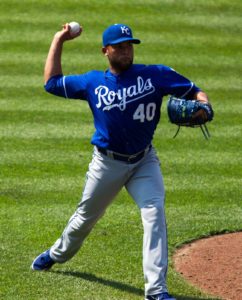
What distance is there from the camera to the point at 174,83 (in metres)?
6.66

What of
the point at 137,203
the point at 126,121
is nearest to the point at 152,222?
the point at 137,203

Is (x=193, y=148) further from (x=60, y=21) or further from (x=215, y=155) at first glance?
(x=60, y=21)

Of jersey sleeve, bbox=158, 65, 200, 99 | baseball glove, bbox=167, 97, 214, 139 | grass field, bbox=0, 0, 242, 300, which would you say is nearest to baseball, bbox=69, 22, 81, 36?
jersey sleeve, bbox=158, 65, 200, 99

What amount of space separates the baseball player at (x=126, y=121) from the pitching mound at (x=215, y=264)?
0.76m

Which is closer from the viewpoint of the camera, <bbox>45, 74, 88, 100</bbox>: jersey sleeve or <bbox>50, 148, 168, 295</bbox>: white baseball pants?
<bbox>50, 148, 168, 295</bbox>: white baseball pants

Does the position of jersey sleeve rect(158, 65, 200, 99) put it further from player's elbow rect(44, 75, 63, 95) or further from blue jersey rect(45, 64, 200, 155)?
player's elbow rect(44, 75, 63, 95)

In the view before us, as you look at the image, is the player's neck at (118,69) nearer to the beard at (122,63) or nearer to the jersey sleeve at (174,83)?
the beard at (122,63)

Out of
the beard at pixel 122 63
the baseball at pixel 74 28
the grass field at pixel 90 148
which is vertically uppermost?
the baseball at pixel 74 28

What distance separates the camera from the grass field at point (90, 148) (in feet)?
23.8

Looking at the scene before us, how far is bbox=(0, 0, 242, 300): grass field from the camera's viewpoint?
23.8ft

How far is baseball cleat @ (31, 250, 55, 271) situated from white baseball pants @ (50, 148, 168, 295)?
0.19 feet

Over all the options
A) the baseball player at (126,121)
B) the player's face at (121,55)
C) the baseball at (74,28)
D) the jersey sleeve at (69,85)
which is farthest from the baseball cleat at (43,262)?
the baseball at (74,28)

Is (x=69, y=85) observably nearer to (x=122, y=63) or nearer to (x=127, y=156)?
(x=122, y=63)

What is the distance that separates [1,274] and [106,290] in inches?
34.0
